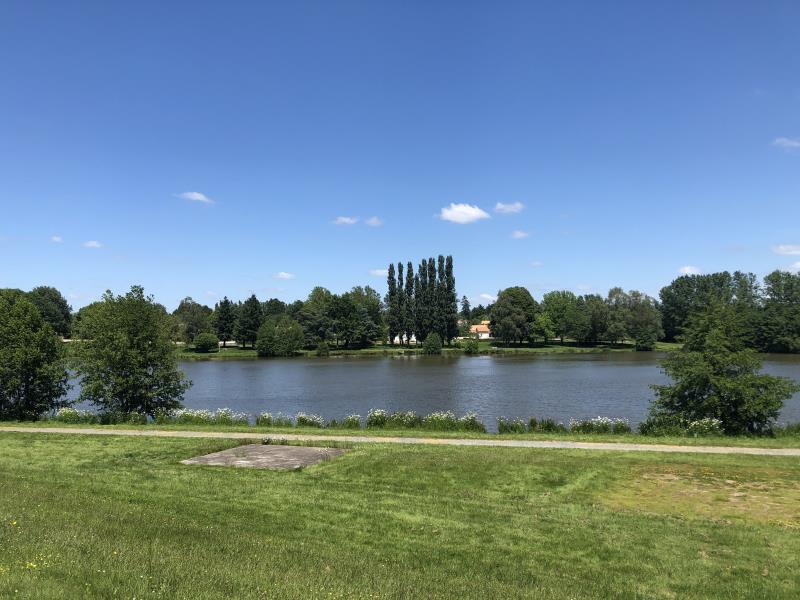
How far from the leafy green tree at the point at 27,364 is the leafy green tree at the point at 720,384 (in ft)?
89.2

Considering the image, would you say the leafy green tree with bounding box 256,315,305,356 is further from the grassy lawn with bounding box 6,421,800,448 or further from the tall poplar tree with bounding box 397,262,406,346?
the grassy lawn with bounding box 6,421,800,448

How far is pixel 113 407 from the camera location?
27703 millimetres

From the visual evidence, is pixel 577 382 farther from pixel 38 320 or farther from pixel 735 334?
pixel 38 320

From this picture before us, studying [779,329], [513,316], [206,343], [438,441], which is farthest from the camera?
[513,316]

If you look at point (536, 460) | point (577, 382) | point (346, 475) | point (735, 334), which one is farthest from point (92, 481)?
point (577, 382)

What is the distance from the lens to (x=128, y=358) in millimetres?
27250

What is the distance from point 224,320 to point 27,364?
306 feet

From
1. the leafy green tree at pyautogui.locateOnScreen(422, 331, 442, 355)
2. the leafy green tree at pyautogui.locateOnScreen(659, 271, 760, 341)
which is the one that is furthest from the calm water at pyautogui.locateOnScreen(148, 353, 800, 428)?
the leafy green tree at pyautogui.locateOnScreen(659, 271, 760, 341)

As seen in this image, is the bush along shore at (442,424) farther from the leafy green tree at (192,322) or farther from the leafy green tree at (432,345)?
the leafy green tree at (192,322)

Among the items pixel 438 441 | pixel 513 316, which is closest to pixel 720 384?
pixel 438 441

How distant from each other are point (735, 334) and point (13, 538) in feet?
79.4

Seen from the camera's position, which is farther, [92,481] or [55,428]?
[55,428]

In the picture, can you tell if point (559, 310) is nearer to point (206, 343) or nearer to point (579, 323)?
point (579, 323)

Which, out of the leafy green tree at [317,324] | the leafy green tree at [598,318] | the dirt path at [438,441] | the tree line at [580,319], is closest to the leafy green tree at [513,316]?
the tree line at [580,319]
